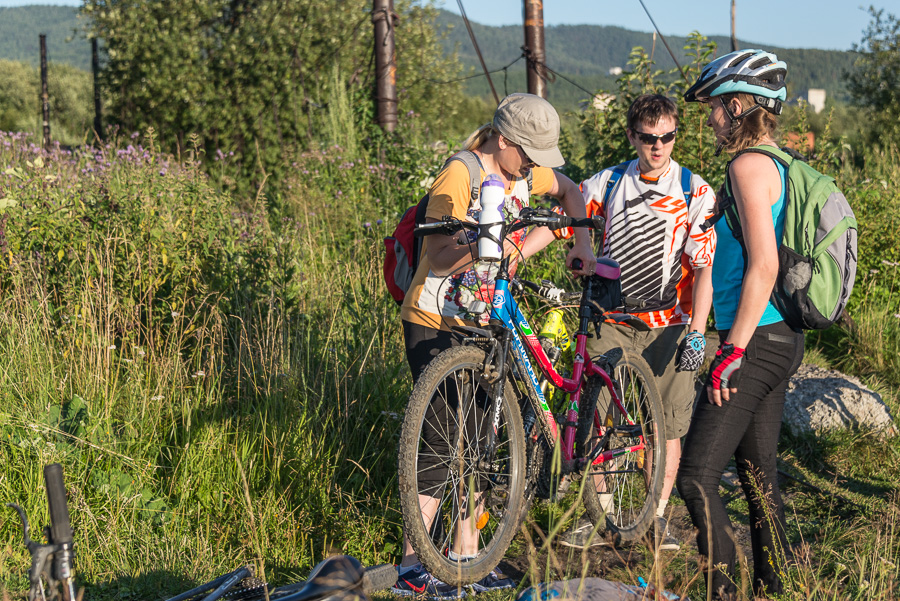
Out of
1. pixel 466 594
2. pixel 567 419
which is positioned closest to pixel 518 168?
pixel 567 419

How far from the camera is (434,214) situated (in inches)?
115

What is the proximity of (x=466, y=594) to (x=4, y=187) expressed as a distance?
4508mm

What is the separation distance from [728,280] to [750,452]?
0.65 m

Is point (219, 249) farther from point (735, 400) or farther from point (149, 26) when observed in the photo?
point (149, 26)

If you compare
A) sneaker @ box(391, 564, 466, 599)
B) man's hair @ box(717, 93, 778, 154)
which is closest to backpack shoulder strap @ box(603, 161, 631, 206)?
man's hair @ box(717, 93, 778, 154)

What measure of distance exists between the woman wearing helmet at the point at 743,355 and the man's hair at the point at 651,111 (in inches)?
29.1

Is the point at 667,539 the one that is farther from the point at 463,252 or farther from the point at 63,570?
the point at 63,570

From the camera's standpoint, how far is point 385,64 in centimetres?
890

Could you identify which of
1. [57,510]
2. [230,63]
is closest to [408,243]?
[57,510]

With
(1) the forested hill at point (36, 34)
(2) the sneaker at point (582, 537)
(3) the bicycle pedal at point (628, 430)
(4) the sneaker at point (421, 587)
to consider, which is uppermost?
(1) the forested hill at point (36, 34)

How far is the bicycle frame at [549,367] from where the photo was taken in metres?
3.00

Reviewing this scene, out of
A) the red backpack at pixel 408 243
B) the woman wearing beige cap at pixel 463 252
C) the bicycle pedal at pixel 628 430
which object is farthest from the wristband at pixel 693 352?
the red backpack at pixel 408 243

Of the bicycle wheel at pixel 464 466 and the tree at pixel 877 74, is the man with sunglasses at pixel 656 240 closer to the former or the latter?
A: the bicycle wheel at pixel 464 466

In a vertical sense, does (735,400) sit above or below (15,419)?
above
